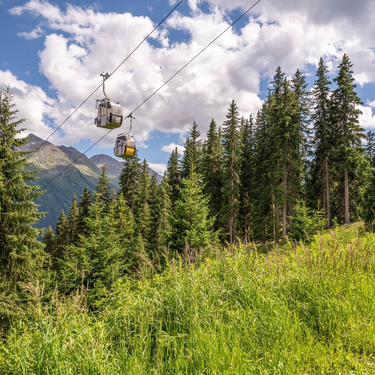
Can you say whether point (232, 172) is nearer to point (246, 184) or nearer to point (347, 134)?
point (246, 184)

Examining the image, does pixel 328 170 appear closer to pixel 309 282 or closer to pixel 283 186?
pixel 283 186

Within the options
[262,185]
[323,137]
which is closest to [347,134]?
[323,137]

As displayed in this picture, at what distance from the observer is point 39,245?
640 inches

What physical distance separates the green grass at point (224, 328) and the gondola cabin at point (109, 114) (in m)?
9.36

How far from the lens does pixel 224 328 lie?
327cm

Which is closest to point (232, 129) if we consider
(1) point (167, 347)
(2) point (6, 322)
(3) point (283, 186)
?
(3) point (283, 186)

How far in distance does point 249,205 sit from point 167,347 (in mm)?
33536

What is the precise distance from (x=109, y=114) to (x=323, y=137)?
26.3m

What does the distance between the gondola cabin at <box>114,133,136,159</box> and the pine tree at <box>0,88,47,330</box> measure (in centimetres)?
708

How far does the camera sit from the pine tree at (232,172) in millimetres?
31516

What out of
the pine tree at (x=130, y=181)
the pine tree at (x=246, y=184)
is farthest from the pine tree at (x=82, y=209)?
the pine tree at (x=246, y=184)

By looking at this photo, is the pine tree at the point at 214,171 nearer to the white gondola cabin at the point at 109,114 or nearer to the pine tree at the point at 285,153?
the pine tree at the point at 285,153

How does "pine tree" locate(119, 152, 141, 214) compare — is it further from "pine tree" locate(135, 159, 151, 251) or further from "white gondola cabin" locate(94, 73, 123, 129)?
"white gondola cabin" locate(94, 73, 123, 129)

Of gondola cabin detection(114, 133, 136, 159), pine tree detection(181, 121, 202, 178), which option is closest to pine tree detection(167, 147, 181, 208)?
pine tree detection(181, 121, 202, 178)
